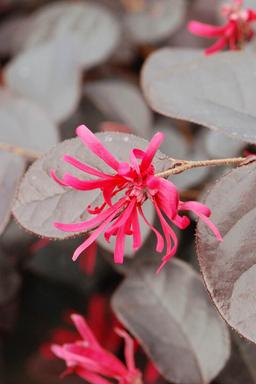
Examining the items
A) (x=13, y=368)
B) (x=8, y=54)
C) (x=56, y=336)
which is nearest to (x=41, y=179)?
(x=56, y=336)

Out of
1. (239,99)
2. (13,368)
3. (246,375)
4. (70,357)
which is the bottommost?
(13,368)

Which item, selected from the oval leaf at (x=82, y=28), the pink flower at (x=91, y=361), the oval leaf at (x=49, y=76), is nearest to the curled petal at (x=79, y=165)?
the pink flower at (x=91, y=361)

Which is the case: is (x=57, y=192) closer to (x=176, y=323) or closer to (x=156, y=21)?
(x=176, y=323)

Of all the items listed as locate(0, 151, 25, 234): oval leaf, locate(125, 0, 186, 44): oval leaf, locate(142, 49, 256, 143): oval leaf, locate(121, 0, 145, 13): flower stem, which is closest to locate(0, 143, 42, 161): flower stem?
locate(0, 151, 25, 234): oval leaf

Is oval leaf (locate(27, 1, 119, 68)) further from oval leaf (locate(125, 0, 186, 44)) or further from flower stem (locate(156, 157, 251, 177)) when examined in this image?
flower stem (locate(156, 157, 251, 177))

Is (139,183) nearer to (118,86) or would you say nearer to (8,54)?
(118,86)

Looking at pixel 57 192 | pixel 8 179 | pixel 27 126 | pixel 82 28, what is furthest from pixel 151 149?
pixel 82 28
